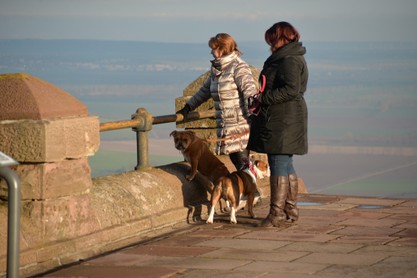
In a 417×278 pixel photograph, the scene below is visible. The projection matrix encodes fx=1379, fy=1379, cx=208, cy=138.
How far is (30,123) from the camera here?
10.2 metres

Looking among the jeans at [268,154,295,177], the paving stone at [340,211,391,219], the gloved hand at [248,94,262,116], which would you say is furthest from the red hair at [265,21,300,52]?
the paving stone at [340,211,391,219]

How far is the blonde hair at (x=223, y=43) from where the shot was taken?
12.3 m

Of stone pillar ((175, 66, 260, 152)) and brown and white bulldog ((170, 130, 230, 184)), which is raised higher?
stone pillar ((175, 66, 260, 152))

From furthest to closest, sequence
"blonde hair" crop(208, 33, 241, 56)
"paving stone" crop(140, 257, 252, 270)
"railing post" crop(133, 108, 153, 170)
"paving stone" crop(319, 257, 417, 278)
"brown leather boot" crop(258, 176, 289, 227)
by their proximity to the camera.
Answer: "railing post" crop(133, 108, 153, 170) → "blonde hair" crop(208, 33, 241, 56) → "brown leather boot" crop(258, 176, 289, 227) → "paving stone" crop(140, 257, 252, 270) → "paving stone" crop(319, 257, 417, 278)

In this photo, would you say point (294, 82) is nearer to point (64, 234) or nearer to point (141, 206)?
point (141, 206)

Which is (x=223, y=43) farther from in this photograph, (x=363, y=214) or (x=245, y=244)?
(x=245, y=244)

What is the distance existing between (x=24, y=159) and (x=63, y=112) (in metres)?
0.50

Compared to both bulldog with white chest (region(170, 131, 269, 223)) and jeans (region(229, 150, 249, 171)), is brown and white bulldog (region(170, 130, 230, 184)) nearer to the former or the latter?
bulldog with white chest (region(170, 131, 269, 223))

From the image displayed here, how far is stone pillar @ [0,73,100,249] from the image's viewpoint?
10266 mm

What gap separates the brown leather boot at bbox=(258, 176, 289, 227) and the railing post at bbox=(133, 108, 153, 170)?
4.45ft

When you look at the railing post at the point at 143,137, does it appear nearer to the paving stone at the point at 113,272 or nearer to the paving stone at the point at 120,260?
the paving stone at the point at 120,260

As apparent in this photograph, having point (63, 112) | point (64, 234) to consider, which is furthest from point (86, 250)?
point (63, 112)

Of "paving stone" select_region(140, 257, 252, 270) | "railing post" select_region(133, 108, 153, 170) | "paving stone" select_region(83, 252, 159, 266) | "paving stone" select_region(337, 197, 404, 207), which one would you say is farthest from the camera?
"paving stone" select_region(337, 197, 404, 207)

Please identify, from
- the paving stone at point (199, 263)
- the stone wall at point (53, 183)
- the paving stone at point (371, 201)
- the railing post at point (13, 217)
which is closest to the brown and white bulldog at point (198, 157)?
the stone wall at point (53, 183)
